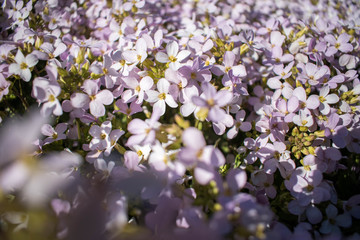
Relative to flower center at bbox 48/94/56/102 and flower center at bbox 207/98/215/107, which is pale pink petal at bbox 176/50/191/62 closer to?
flower center at bbox 207/98/215/107

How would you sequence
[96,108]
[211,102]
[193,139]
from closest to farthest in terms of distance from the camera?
[193,139] → [211,102] → [96,108]

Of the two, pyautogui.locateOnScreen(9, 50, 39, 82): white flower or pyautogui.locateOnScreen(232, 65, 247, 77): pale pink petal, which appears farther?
pyautogui.locateOnScreen(232, 65, 247, 77): pale pink petal

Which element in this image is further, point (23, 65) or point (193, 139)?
point (23, 65)

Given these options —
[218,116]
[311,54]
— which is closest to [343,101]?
[311,54]

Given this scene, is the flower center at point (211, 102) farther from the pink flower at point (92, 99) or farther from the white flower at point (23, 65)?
the white flower at point (23, 65)

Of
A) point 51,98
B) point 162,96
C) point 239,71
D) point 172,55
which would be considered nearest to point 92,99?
point 51,98

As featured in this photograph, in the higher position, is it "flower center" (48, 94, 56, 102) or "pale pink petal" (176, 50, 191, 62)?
"flower center" (48, 94, 56, 102)

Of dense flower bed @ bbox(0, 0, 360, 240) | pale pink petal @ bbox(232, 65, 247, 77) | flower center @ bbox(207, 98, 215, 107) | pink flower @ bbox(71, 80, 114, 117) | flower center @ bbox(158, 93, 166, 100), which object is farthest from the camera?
pale pink petal @ bbox(232, 65, 247, 77)

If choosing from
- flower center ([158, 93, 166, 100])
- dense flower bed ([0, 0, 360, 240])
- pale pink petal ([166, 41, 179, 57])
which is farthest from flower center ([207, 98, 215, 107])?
pale pink petal ([166, 41, 179, 57])

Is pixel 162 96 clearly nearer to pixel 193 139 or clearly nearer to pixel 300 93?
pixel 193 139

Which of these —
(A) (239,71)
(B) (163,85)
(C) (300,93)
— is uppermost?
(B) (163,85)
